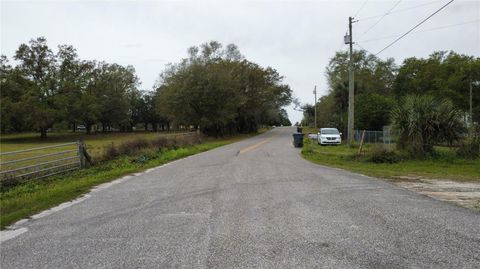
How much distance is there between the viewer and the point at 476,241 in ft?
15.4

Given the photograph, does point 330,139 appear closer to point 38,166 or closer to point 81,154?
point 81,154

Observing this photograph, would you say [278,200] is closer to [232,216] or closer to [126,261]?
[232,216]

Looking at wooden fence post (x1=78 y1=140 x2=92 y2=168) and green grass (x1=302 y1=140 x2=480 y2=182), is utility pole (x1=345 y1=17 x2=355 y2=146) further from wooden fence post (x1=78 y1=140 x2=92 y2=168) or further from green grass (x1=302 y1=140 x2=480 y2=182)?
wooden fence post (x1=78 y1=140 x2=92 y2=168)

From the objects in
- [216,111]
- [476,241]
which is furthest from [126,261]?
[216,111]

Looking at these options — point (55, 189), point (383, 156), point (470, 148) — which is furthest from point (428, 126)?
point (55, 189)

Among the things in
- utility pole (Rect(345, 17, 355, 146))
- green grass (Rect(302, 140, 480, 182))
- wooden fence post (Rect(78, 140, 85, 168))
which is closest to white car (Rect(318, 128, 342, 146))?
utility pole (Rect(345, 17, 355, 146))

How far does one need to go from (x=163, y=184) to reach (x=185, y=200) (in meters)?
2.54

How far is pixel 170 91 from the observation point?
39.9 metres

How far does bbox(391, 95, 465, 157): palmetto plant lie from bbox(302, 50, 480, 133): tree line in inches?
703

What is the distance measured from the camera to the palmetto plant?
1585 cm

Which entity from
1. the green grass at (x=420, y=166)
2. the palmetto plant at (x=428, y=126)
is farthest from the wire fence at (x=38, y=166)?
the palmetto plant at (x=428, y=126)

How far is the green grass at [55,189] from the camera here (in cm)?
721

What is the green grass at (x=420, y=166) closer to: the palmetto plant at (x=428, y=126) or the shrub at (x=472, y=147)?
the shrub at (x=472, y=147)

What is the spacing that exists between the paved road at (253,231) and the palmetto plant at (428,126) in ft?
27.8
